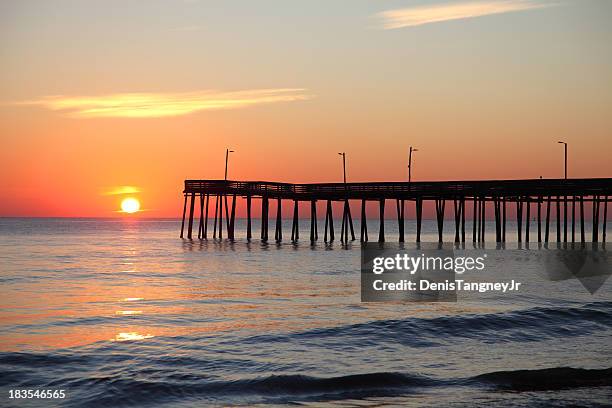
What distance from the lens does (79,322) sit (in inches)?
797

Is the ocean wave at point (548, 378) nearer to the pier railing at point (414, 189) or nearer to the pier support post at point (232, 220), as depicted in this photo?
the pier railing at point (414, 189)

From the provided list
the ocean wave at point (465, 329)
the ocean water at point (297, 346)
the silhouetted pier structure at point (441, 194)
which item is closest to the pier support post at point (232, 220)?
the silhouetted pier structure at point (441, 194)

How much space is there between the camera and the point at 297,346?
16891 millimetres

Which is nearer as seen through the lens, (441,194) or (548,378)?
(548,378)

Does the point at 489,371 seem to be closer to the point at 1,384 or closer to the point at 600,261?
the point at 1,384

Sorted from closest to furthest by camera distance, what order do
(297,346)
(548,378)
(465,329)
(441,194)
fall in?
(548,378), (297,346), (465,329), (441,194)

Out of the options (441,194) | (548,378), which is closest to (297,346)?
(548,378)

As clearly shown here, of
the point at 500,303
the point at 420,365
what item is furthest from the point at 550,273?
the point at 420,365

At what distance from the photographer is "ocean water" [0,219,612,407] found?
13.0 m

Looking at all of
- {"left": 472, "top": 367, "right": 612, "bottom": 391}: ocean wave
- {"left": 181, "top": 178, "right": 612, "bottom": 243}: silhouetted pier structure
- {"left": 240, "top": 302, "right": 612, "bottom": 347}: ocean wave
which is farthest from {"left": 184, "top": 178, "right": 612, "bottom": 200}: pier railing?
{"left": 472, "top": 367, "right": 612, "bottom": 391}: ocean wave

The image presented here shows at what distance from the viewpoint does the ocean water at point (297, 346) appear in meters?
13.0

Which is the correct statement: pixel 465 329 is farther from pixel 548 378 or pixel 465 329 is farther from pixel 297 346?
pixel 548 378

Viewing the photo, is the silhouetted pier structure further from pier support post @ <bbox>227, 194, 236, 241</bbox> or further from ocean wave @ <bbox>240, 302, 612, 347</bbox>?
ocean wave @ <bbox>240, 302, 612, 347</bbox>

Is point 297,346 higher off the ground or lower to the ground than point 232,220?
lower
